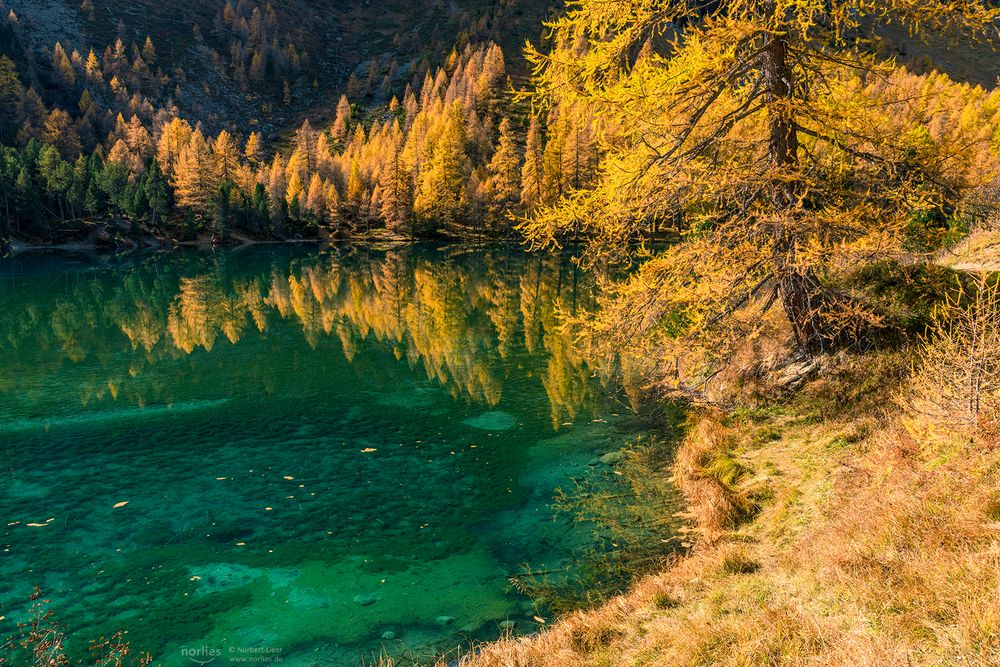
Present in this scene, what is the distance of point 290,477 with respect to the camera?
13961mm

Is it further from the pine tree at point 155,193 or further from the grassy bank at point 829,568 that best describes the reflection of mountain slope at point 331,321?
the pine tree at point 155,193

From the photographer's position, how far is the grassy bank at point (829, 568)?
4902 millimetres

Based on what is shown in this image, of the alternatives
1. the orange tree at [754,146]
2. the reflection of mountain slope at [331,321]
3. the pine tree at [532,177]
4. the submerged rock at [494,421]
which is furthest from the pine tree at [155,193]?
the orange tree at [754,146]

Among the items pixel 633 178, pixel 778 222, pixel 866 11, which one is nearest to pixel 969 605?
pixel 778 222

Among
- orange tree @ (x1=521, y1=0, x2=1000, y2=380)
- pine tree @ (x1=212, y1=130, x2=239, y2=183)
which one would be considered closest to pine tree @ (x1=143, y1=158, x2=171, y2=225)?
pine tree @ (x1=212, y1=130, x2=239, y2=183)

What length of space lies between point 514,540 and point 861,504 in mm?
5704

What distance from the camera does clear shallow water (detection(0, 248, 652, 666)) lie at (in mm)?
9148

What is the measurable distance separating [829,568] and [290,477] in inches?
446

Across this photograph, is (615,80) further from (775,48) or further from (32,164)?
(32,164)

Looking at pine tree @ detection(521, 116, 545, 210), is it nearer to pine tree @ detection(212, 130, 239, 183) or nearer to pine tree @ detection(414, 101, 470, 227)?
pine tree @ detection(414, 101, 470, 227)

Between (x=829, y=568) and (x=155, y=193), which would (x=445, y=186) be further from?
(x=829, y=568)

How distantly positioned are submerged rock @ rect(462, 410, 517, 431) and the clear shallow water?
100 millimetres

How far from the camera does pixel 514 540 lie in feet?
36.2

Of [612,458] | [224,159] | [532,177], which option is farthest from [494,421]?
[224,159]
